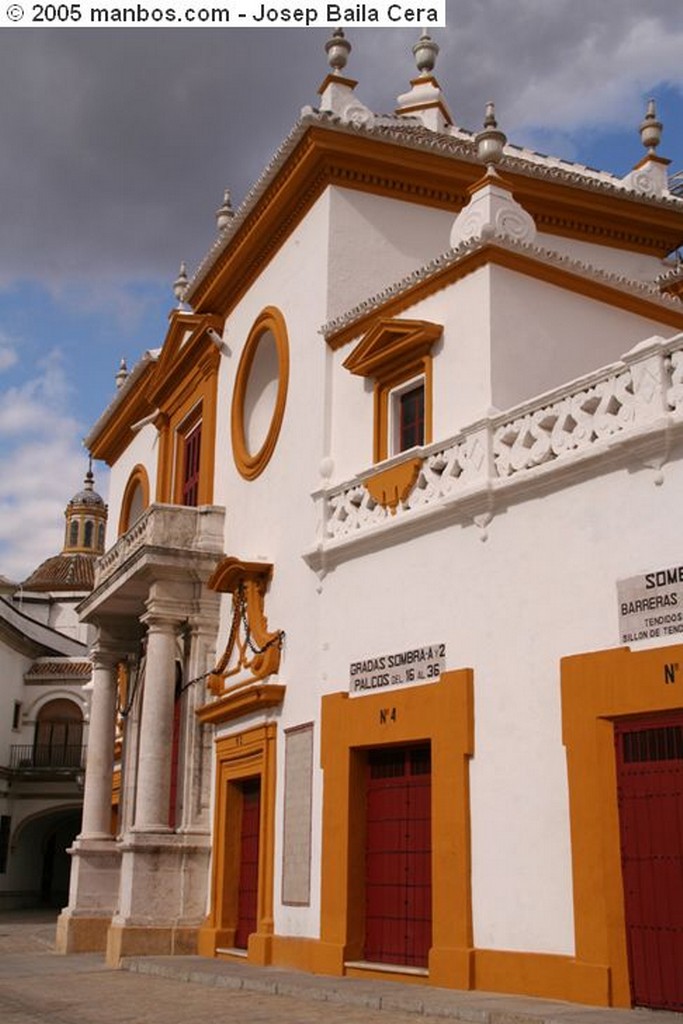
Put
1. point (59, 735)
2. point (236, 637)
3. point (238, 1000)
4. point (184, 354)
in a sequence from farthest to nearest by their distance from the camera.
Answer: point (59, 735)
point (184, 354)
point (236, 637)
point (238, 1000)

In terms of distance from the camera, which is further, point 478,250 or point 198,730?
point 198,730

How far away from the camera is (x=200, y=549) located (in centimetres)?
1778

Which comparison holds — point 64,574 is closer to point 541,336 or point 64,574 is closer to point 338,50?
point 338,50

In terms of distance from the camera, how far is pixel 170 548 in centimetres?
→ 1742

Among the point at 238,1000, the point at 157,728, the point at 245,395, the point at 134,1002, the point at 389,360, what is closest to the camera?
the point at 238,1000

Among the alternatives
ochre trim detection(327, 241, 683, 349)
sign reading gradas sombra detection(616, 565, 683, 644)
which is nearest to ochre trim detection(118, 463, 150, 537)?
ochre trim detection(327, 241, 683, 349)

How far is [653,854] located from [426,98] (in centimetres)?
1425

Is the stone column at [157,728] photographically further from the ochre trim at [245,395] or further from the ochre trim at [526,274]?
the ochre trim at [526,274]

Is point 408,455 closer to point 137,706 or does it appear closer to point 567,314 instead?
point 567,314

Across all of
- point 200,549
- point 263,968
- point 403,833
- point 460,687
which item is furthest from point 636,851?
point 200,549

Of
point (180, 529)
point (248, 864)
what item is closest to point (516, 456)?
point (248, 864)

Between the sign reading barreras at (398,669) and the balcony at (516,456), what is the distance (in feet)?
→ 4.06

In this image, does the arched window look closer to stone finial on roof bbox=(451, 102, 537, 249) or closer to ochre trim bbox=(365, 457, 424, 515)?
ochre trim bbox=(365, 457, 424, 515)

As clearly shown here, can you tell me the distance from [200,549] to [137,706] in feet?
18.0
